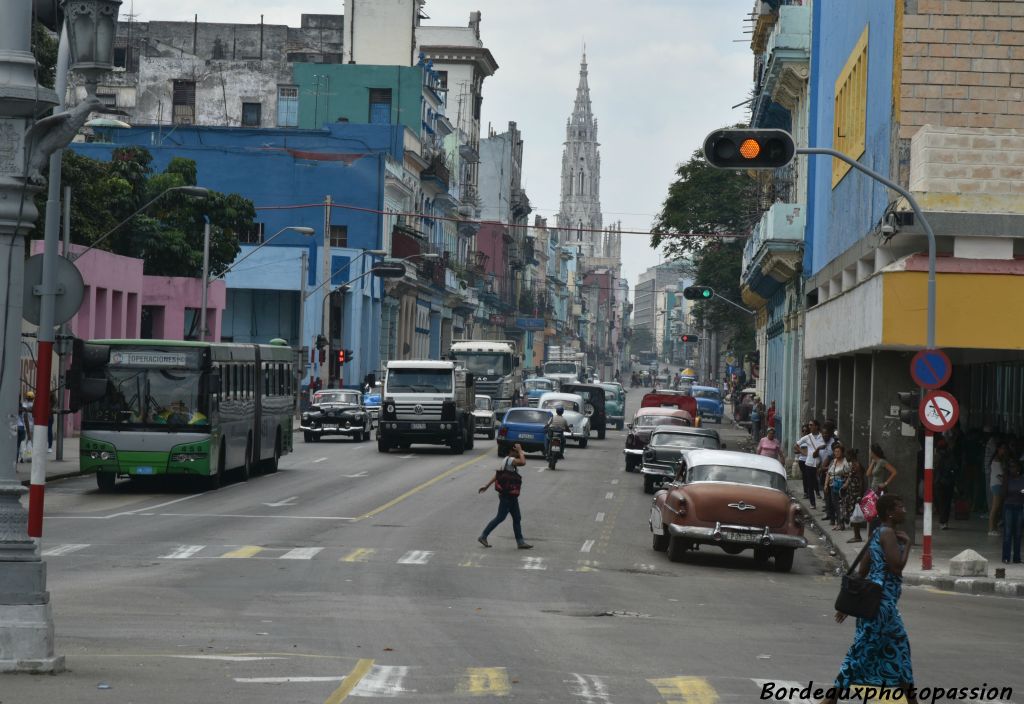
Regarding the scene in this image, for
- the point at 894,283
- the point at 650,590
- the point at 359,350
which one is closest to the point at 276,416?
the point at 894,283

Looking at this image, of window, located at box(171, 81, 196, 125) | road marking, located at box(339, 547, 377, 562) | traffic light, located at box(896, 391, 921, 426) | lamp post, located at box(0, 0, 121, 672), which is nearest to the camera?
lamp post, located at box(0, 0, 121, 672)

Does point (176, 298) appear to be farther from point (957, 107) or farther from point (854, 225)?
point (957, 107)

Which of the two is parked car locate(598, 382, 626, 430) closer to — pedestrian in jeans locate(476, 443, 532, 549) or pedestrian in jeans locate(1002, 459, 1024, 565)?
pedestrian in jeans locate(476, 443, 532, 549)

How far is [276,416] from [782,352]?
21.5 m

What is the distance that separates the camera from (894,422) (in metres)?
29.8

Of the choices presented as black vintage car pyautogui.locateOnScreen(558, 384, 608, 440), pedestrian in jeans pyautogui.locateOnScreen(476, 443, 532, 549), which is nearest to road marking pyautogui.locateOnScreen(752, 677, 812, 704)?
pedestrian in jeans pyautogui.locateOnScreen(476, 443, 532, 549)

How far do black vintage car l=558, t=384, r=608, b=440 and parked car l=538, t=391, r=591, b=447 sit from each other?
6108 millimetres

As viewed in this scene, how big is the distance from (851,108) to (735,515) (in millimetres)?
15453

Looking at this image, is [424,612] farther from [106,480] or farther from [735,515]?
[106,480]

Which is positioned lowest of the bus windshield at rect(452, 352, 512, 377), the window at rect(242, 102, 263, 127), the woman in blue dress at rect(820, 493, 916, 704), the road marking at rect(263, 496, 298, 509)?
the road marking at rect(263, 496, 298, 509)

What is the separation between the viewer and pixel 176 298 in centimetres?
6481

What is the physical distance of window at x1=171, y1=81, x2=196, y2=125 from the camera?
298 feet

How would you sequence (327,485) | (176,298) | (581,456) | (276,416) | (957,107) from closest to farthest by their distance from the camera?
1. (957,107)
2. (327,485)
3. (276,416)
4. (581,456)
5. (176,298)

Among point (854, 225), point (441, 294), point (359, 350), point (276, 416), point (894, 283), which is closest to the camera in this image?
point (894, 283)
